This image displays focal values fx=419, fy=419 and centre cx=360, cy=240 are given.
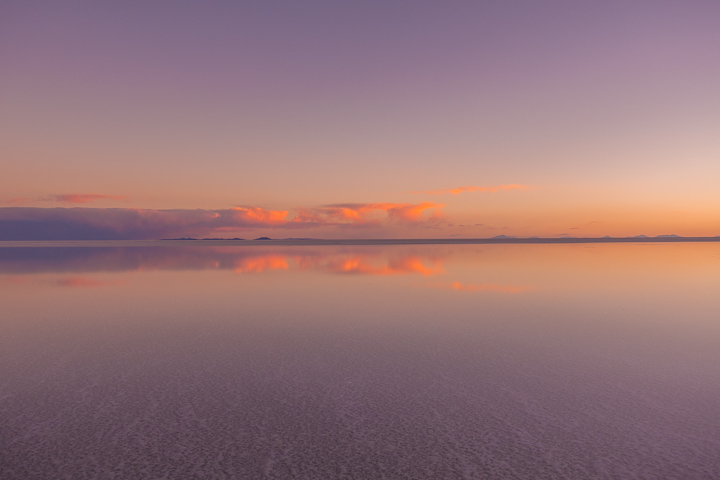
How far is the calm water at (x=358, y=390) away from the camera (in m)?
3.59

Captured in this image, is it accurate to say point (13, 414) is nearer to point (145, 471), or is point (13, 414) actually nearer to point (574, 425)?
point (145, 471)

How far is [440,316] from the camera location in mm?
9641

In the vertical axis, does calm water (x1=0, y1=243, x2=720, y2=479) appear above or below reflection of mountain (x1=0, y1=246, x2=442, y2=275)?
above

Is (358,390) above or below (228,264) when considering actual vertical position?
above

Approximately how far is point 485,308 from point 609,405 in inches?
232

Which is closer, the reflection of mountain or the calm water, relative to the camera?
the calm water

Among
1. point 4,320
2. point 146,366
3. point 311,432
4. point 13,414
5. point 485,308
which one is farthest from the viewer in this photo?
point 485,308

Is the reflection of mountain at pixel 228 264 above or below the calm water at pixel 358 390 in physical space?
below

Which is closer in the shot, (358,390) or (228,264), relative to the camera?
(358,390)

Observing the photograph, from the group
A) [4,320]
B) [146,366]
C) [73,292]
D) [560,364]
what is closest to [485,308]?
[560,364]

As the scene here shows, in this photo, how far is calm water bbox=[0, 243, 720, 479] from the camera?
3592 mm

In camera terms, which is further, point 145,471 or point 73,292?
point 73,292

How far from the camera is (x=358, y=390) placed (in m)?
5.19

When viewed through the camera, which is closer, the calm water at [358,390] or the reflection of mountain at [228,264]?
the calm water at [358,390]
